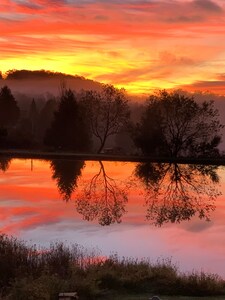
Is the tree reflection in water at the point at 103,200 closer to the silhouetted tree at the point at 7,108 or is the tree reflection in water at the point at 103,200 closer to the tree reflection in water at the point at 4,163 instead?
the tree reflection in water at the point at 4,163

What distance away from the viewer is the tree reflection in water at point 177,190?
22.8m

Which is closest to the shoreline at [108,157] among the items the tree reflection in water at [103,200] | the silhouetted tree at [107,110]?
the silhouetted tree at [107,110]

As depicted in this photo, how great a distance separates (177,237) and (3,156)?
1130 inches

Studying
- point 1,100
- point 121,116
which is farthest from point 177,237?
point 1,100

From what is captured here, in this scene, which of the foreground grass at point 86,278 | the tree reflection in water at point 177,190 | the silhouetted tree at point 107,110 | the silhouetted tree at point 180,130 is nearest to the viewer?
the foreground grass at point 86,278

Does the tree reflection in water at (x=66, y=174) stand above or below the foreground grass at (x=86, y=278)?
above

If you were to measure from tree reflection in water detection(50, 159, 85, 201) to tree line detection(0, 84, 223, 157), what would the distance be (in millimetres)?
9997

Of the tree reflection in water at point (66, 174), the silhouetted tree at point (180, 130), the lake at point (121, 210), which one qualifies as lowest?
the lake at point (121, 210)

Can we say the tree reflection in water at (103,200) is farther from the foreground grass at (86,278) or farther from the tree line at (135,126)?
the tree line at (135,126)

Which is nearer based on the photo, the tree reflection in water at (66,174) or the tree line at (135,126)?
the tree reflection in water at (66,174)

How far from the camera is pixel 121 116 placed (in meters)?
54.4

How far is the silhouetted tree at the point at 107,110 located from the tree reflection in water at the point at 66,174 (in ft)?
41.9

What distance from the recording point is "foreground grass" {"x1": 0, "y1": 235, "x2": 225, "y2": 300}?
32.6ft

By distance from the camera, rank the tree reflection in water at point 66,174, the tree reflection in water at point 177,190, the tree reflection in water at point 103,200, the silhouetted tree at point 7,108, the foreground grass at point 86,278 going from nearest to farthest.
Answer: the foreground grass at point 86,278, the tree reflection in water at point 103,200, the tree reflection in water at point 177,190, the tree reflection in water at point 66,174, the silhouetted tree at point 7,108
